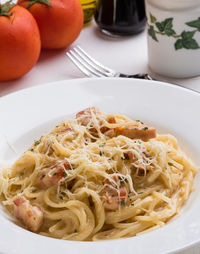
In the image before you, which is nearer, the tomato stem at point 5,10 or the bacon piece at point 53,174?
the bacon piece at point 53,174

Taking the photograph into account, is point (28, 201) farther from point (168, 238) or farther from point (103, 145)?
point (168, 238)

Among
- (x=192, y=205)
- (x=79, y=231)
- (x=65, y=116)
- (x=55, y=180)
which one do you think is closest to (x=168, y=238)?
(x=192, y=205)

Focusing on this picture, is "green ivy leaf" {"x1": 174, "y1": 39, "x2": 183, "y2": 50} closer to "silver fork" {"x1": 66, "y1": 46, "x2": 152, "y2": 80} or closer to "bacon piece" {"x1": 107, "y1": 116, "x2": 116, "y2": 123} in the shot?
"silver fork" {"x1": 66, "y1": 46, "x2": 152, "y2": 80}

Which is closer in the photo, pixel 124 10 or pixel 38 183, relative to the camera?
pixel 38 183

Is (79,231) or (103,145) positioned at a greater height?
(103,145)

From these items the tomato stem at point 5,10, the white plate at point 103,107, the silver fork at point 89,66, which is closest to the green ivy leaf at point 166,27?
the silver fork at point 89,66

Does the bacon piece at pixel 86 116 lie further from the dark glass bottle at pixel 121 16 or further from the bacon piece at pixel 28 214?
the dark glass bottle at pixel 121 16

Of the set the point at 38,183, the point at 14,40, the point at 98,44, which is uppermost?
the point at 14,40
